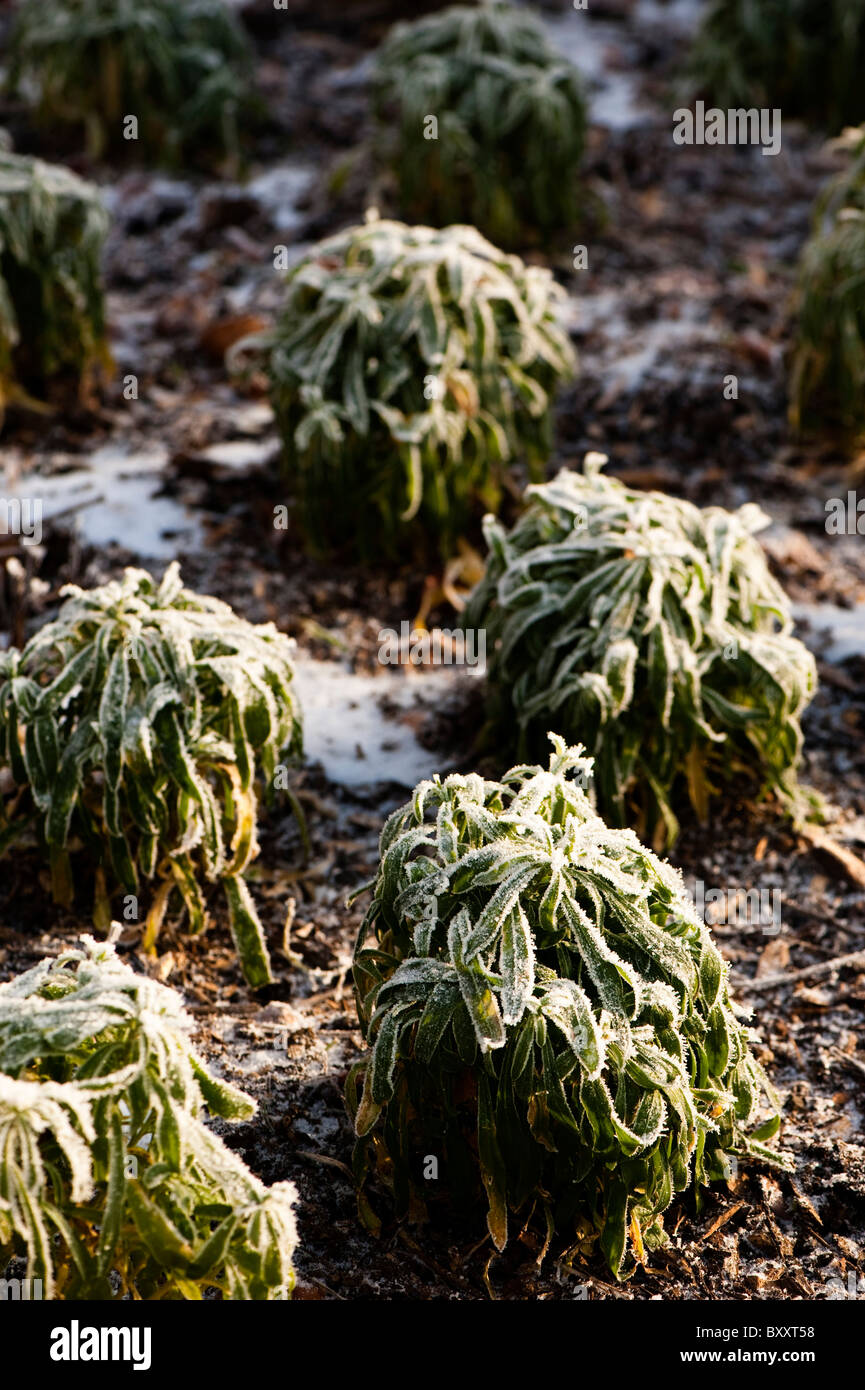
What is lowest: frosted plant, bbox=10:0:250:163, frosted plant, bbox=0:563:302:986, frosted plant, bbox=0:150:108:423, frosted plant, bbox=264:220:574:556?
frosted plant, bbox=0:563:302:986

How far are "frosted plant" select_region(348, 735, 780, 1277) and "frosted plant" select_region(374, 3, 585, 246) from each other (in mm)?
3500

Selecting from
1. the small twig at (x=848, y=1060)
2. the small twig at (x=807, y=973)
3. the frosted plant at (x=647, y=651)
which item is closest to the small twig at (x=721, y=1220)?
the small twig at (x=848, y=1060)

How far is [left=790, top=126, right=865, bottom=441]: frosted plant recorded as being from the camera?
14.9 feet

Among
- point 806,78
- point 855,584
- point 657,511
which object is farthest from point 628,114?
point 657,511

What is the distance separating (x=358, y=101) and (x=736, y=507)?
3476mm

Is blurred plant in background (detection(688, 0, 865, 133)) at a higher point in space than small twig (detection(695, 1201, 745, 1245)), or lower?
higher

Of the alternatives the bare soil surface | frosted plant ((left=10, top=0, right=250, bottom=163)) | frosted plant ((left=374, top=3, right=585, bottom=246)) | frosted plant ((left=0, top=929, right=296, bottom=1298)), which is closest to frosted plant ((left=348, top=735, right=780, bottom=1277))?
the bare soil surface

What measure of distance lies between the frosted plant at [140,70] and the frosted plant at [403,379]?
2.37 m

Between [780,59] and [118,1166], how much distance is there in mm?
5925

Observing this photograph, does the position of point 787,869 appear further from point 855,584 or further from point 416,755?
point 855,584

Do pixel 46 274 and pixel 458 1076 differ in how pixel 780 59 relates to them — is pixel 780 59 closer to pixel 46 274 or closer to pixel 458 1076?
pixel 46 274

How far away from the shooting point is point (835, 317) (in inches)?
181

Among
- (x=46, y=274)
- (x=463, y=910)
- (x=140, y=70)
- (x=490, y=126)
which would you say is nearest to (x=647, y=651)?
(x=463, y=910)

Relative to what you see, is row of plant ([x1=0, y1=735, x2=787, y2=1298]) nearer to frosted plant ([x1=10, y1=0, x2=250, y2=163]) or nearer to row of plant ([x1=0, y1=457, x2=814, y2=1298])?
row of plant ([x1=0, y1=457, x2=814, y2=1298])
